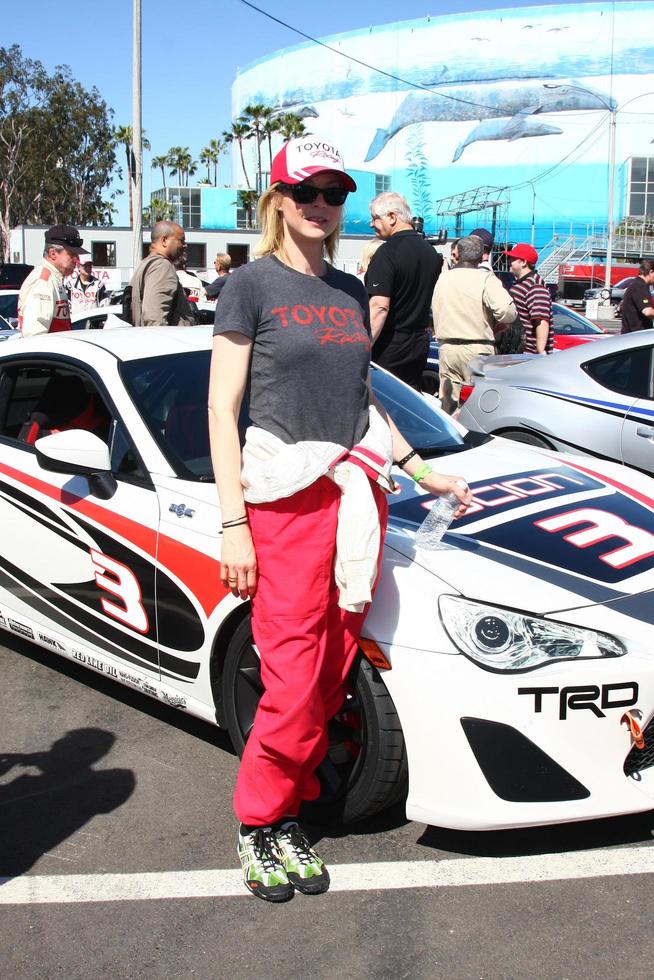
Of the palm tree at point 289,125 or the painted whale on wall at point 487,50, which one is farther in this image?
the painted whale on wall at point 487,50

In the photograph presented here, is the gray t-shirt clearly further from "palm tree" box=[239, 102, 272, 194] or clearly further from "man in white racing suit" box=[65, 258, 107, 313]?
"palm tree" box=[239, 102, 272, 194]

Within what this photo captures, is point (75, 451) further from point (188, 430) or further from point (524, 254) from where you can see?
point (524, 254)

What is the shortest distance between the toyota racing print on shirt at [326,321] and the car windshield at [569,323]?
11138 mm

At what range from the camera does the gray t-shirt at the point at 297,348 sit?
8.44 feet

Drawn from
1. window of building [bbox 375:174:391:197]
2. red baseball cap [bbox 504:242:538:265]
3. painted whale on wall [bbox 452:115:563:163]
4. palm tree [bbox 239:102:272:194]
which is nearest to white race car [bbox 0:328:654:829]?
red baseball cap [bbox 504:242:538:265]

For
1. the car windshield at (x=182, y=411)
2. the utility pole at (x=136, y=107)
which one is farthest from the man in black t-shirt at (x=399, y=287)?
the utility pole at (x=136, y=107)

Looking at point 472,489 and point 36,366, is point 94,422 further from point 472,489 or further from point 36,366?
point 472,489

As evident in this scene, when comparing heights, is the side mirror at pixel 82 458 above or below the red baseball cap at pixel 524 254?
below

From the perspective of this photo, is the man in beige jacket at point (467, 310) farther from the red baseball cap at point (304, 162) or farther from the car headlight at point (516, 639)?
the car headlight at point (516, 639)

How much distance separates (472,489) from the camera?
11.3ft

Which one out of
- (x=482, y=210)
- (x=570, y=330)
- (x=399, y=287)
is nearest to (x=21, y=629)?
(x=399, y=287)

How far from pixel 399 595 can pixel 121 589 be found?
3.57 ft

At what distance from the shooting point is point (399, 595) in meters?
2.80

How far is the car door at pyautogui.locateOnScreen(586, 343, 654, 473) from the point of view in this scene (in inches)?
229
